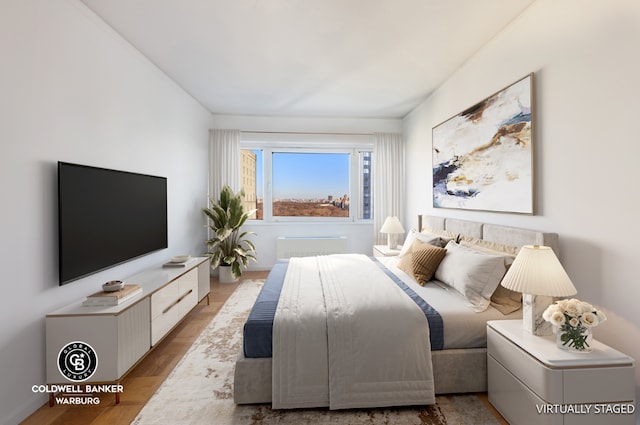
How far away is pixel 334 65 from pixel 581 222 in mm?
2539

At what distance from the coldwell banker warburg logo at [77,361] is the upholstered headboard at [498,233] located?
3.03m

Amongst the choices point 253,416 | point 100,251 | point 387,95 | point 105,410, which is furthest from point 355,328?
point 387,95

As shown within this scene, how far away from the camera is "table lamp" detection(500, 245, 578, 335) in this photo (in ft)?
4.97

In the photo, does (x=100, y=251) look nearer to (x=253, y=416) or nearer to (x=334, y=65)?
(x=253, y=416)

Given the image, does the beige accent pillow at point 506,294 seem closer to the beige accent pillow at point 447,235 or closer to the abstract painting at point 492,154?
the abstract painting at point 492,154

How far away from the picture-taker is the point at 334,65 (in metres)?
3.04

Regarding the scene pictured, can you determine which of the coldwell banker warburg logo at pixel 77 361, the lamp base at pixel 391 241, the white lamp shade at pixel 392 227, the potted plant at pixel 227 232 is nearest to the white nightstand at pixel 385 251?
the lamp base at pixel 391 241

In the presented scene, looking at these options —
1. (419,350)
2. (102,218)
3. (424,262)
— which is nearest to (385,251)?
(424,262)

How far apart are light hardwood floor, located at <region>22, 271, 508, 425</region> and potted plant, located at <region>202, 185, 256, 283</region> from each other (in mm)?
1435

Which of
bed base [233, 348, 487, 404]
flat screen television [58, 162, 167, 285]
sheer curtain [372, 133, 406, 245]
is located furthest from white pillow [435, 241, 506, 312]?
flat screen television [58, 162, 167, 285]

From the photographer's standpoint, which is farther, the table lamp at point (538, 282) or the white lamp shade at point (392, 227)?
the white lamp shade at point (392, 227)

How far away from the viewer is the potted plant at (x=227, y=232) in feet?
14.3

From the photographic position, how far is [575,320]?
4.63ft

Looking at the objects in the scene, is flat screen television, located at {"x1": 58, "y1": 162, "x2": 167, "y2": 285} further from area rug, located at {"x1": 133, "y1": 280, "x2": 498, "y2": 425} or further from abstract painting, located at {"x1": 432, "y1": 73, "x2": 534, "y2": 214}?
abstract painting, located at {"x1": 432, "y1": 73, "x2": 534, "y2": 214}
